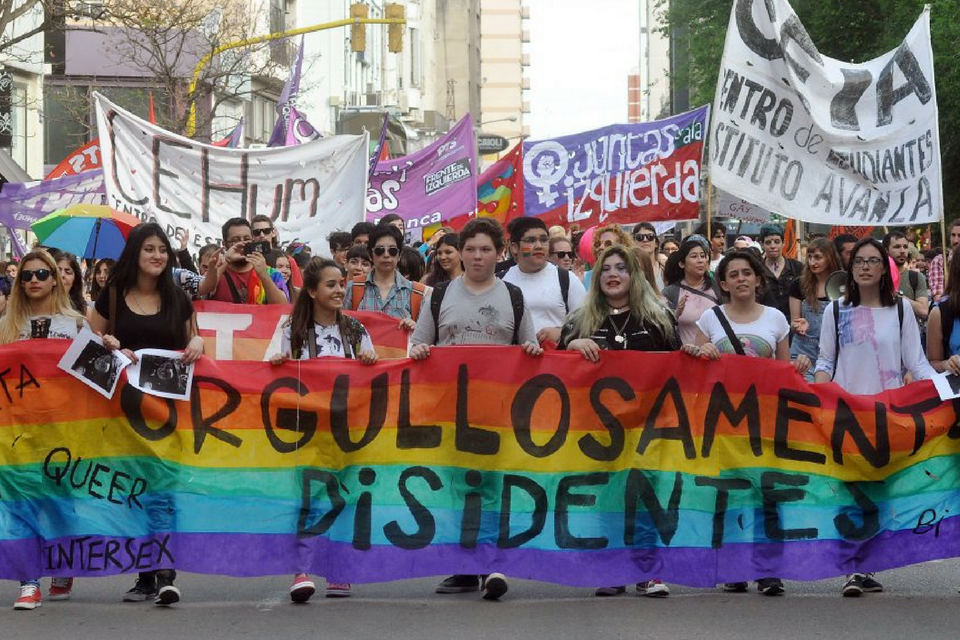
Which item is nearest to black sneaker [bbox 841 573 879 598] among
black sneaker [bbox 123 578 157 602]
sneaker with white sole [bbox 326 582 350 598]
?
sneaker with white sole [bbox 326 582 350 598]

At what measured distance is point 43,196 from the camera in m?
18.6

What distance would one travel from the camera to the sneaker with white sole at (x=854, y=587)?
304 inches

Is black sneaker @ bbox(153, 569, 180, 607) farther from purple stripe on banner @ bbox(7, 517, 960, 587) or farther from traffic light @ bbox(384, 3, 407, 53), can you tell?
traffic light @ bbox(384, 3, 407, 53)

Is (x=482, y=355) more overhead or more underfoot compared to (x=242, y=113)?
more underfoot

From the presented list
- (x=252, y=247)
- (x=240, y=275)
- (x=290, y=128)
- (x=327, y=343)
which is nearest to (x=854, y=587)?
(x=327, y=343)

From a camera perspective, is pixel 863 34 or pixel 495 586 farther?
pixel 863 34

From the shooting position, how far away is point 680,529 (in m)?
7.72

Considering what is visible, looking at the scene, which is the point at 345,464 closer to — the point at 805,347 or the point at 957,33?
the point at 805,347

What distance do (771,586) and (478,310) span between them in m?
1.80

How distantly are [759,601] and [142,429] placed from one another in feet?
9.23

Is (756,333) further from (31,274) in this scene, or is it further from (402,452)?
(31,274)

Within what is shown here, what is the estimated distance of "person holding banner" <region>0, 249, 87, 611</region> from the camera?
8.04 metres

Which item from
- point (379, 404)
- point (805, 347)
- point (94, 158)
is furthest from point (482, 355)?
point (94, 158)

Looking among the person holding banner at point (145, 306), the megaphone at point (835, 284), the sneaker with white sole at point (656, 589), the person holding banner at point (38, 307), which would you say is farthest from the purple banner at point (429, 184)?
the sneaker with white sole at point (656, 589)
